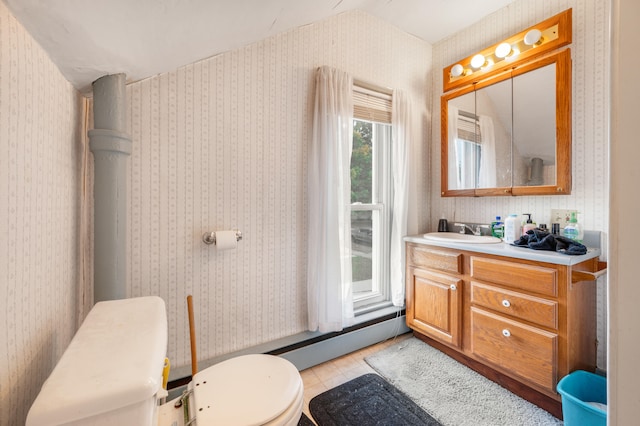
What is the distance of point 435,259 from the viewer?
76.6 inches

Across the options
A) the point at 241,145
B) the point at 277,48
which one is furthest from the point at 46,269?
the point at 277,48

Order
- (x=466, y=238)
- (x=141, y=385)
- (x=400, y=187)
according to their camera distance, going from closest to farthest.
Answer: (x=141, y=385) < (x=466, y=238) < (x=400, y=187)

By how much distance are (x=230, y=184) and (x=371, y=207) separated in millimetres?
1162

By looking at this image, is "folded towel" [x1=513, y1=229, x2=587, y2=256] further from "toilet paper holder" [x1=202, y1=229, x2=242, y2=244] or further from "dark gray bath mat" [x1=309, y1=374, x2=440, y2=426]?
"toilet paper holder" [x1=202, y1=229, x2=242, y2=244]

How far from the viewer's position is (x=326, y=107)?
1.80 metres

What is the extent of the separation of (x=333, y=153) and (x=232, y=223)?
0.78m

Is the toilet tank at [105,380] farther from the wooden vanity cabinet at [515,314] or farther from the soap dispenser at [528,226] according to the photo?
the soap dispenser at [528,226]

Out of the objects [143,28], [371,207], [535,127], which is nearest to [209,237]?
[143,28]

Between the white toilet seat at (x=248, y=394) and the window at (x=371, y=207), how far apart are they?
1.25 meters

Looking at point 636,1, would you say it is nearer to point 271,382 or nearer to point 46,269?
point 271,382

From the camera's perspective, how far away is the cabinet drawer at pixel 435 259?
1800 mm

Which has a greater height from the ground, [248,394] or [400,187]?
[400,187]

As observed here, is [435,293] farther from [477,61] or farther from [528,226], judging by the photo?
[477,61]

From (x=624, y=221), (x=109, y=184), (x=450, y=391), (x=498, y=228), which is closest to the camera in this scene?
(x=624, y=221)
